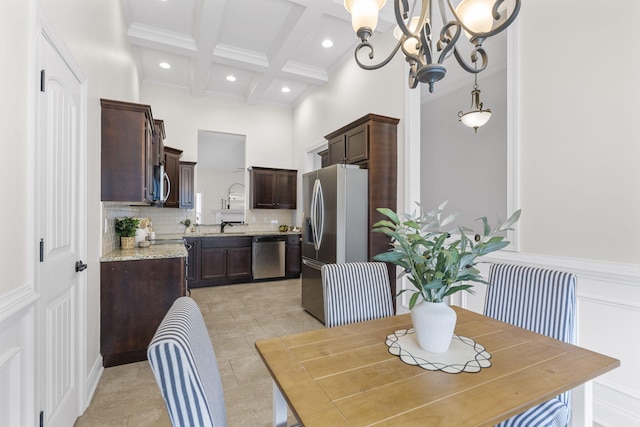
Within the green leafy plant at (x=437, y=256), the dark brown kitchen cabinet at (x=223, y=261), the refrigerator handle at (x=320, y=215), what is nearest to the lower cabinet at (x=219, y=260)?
the dark brown kitchen cabinet at (x=223, y=261)

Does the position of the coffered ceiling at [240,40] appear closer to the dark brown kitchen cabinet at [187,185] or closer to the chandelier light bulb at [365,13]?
the dark brown kitchen cabinet at [187,185]

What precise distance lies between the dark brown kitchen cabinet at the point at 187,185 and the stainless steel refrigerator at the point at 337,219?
2.98 meters

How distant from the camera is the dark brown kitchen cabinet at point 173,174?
5117 millimetres

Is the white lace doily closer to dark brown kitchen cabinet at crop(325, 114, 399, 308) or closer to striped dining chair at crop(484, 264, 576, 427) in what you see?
striped dining chair at crop(484, 264, 576, 427)

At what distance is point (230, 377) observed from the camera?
2400 mm

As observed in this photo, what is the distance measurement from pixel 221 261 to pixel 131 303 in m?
2.80

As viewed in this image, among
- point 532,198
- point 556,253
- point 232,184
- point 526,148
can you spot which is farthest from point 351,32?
point 232,184

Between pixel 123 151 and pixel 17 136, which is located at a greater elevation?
pixel 123 151

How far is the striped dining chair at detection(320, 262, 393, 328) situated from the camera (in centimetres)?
177

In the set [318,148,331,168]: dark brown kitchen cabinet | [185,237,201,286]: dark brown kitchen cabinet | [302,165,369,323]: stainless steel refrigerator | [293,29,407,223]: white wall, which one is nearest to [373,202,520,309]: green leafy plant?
[302,165,369,323]: stainless steel refrigerator

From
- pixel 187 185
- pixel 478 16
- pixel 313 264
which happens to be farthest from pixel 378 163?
pixel 187 185

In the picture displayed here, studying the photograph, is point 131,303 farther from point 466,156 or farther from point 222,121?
point 466,156

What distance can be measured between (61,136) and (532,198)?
3.15 meters

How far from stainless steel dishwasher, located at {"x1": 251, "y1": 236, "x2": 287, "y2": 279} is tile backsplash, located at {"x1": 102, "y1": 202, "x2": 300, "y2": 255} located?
28.3 inches
